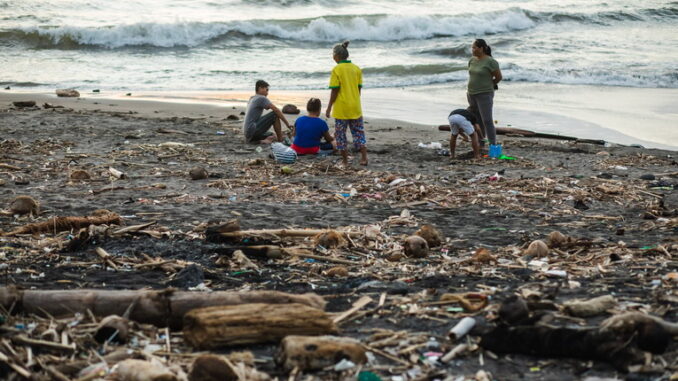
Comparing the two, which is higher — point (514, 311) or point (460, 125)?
point (460, 125)

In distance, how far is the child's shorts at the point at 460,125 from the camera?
11109 millimetres

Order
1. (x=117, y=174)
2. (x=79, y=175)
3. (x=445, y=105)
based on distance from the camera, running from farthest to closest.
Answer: (x=445, y=105)
(x=117, y=174)
(x=79, y=175)

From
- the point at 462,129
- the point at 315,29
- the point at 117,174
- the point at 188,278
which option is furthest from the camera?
the point at 315,29

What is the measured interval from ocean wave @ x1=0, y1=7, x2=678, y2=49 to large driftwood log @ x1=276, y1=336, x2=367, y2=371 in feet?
87.6

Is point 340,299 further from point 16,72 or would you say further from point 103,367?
point 16,72

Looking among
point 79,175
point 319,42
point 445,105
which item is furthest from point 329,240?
point 319,42

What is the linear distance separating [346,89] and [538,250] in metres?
5.27

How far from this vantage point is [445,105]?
17.7 meters

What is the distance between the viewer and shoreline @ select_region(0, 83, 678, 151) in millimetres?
14555

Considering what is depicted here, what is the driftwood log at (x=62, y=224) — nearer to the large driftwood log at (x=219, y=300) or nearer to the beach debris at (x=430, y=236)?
the large driftwood log at (x=219, y=300)

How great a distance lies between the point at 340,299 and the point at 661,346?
1.88 metres

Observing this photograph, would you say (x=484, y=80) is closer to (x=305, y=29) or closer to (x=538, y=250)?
(x=538, y=250)

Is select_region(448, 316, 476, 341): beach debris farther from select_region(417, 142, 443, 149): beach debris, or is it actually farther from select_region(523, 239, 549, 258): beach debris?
select_region(417, 142, 443, 149): beach debris

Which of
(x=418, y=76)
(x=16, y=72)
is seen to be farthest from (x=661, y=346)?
(x=16, y=72)
